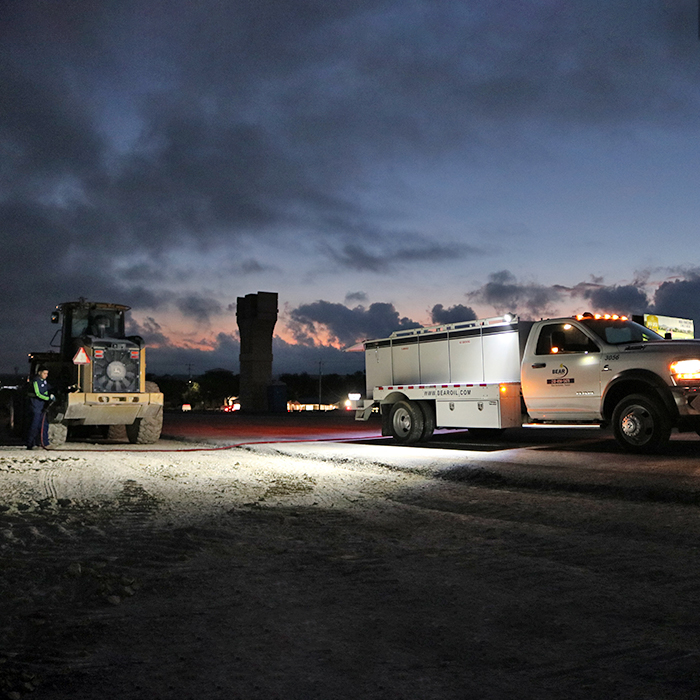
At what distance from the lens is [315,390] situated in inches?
5871

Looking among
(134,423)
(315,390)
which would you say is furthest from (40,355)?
(315,390)

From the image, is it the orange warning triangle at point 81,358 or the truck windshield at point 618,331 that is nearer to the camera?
the truck windshield at point 618,331

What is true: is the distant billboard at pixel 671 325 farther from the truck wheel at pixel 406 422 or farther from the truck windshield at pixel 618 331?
the truck wheel at pixel 406 422

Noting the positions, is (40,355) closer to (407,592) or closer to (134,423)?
(134,423)

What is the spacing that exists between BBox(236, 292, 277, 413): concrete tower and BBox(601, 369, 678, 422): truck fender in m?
45.7

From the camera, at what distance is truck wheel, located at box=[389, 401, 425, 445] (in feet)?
55.5

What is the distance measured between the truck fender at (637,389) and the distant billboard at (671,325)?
25.8 ft

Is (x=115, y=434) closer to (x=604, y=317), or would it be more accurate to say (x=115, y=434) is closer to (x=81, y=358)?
(x=81, y=358)

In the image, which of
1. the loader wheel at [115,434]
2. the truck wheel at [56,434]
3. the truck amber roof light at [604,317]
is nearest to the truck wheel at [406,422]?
the truck amber roof light at [604,317]

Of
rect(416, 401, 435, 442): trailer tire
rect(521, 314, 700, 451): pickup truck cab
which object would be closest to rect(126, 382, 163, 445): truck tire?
rect(416, 401, 435, 442): trailer tire

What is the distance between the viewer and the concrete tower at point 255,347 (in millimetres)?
57781

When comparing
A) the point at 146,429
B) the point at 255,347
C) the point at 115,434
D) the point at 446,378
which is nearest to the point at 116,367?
the point at 146,429

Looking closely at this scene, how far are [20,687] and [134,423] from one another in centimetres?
1552

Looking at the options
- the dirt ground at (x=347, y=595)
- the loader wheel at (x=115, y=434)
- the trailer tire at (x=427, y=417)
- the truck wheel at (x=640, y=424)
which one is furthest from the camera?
the loader wheel at (x=115, y=434)
